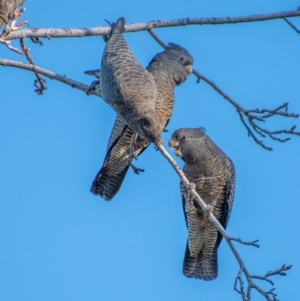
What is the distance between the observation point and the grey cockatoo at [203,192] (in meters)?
8.38

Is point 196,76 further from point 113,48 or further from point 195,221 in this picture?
point 195,221

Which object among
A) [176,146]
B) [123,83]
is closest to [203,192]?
[176,146]

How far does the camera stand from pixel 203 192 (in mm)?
8711

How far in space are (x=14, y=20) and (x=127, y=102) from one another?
2596mm

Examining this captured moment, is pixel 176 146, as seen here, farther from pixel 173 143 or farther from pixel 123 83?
pixel 123 83

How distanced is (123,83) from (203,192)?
7.17 ft

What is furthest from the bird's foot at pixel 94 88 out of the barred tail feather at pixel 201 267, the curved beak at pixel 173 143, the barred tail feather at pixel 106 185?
the barred tail feather at pixel 201 267

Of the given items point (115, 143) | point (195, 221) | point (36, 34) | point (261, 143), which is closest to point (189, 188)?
point (261, 143)

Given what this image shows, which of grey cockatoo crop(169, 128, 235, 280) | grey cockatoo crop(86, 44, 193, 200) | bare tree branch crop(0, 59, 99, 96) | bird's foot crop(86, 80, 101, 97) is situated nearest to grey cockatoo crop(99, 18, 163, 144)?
bird's foot crop(86, 80, 101, 97)

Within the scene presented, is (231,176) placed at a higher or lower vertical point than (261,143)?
higher

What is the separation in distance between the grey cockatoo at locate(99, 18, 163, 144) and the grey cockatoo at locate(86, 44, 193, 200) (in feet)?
2.41

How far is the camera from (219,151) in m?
8.66

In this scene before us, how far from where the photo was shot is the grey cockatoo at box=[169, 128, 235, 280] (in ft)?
27.5

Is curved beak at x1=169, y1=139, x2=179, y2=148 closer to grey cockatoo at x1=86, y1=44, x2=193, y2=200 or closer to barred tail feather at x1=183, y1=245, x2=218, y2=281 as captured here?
grey cockatoo at x1=86, y1=44, x2=193, y2=200
